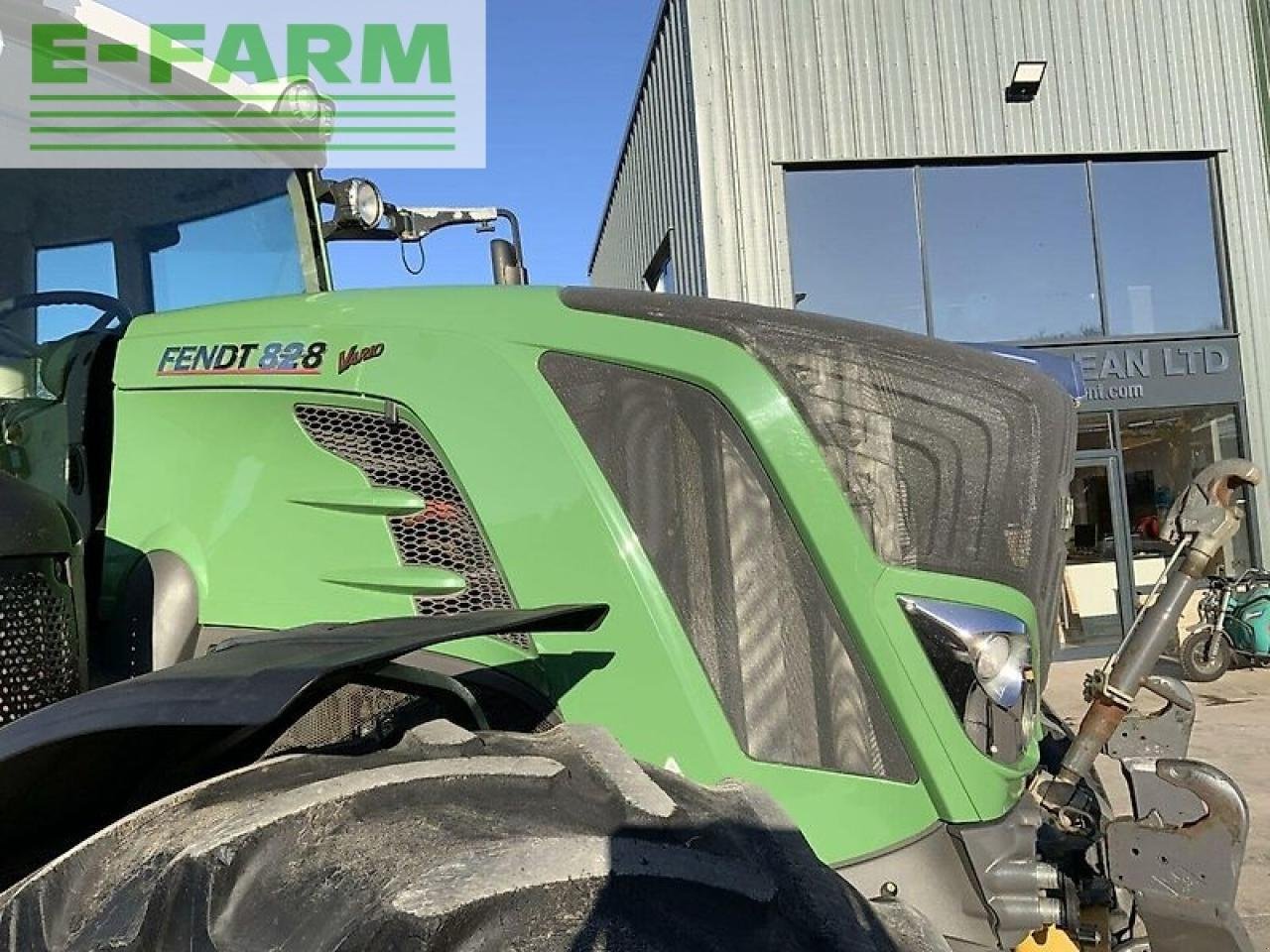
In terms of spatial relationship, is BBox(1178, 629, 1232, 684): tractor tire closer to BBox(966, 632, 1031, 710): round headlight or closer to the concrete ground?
the concrete ground

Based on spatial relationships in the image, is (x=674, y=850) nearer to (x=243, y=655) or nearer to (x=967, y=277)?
(x=243, y=655)

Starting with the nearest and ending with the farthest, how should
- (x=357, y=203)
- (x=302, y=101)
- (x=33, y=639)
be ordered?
(x=33, y=639)
(x=302, y=101)
(x=357, y=203)

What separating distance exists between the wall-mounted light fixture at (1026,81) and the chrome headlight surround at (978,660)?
432 inches

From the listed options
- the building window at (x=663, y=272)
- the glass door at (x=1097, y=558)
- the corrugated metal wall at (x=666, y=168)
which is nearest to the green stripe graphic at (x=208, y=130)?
the corrugated metal wall at (x=666, y=168)

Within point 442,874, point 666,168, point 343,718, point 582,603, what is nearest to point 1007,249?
point 666,168

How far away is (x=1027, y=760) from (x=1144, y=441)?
436 inches

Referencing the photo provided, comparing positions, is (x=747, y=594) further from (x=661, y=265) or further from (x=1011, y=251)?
(x=661, y=265)

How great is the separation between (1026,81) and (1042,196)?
1.17 meters

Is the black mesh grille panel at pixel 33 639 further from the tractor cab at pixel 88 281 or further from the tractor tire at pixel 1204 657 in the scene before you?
the tractor tire at pixel 1204 657

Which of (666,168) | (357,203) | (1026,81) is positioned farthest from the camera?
(666,168)

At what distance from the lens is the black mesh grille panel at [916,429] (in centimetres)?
194

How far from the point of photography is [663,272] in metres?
14.5

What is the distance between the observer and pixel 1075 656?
11.9 meters

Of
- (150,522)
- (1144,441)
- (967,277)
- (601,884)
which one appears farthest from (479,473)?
(1144,441)
